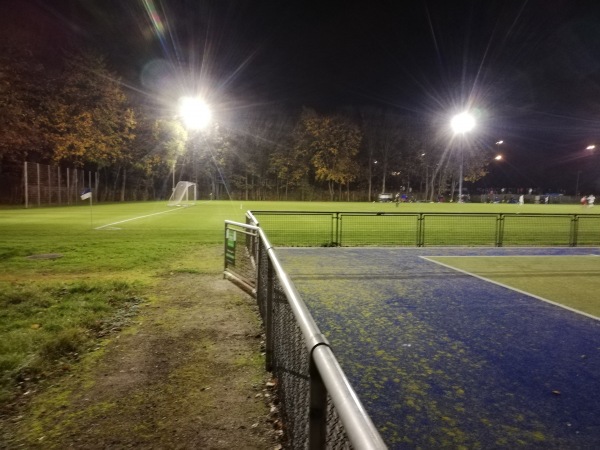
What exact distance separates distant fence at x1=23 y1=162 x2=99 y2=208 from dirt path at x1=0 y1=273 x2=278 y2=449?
36776 mm

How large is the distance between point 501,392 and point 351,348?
172cm

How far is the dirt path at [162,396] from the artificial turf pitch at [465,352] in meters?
1.14

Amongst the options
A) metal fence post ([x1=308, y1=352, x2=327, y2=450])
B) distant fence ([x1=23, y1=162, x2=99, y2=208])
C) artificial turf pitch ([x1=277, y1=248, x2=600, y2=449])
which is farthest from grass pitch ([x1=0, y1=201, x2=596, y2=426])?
distant fence ([x1=23, y1=162, x2=99, y2=208])

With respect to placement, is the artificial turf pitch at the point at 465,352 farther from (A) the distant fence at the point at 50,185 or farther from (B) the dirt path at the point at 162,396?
(A) the distant fence at the point at 50,185

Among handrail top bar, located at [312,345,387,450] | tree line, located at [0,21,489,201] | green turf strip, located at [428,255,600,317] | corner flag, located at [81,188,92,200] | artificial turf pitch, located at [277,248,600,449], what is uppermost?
tree line, located at [0,21,489,201]

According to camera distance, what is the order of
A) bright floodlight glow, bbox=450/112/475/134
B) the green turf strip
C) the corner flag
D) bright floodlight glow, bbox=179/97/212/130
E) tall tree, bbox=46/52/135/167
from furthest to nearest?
bright floodlight glow, bbox=450/112/475/134, bright floodlight glow, bbox=179/97/212/130, tall tree, bbox=46/52/135/167, the corner flag, the green turf strip

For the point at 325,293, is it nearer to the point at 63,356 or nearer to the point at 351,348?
the point at 351,348

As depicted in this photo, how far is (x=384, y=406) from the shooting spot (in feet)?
12.3

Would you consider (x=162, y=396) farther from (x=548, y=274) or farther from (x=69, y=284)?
(x=548, y=274)

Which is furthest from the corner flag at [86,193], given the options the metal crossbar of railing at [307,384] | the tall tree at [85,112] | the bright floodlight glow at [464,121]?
the bright floodlight glow at [464,121]

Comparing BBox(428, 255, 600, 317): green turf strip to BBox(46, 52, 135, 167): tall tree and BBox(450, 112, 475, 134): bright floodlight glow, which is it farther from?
BBox(450, 112, 475, 134): bright floodlight glow

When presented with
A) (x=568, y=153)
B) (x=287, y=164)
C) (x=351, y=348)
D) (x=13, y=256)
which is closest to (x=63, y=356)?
(x=351, y=348)

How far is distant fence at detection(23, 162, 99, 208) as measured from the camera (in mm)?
36375

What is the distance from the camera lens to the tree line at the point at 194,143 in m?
39.3
